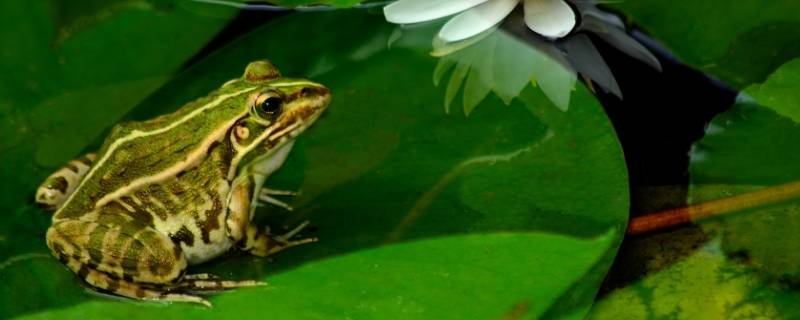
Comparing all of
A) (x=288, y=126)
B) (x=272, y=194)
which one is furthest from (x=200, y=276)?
(x=288, y=126)

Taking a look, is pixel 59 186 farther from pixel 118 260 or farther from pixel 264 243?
pixel 264 243

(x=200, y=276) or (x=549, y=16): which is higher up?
(x=549, y=16)

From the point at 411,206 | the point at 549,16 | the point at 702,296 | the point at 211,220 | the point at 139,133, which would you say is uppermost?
the point at 139,133

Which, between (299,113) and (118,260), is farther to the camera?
(299,113)

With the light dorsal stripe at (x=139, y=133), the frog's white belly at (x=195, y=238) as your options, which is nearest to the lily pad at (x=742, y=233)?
the frog's white belly at (x=195, y=238)

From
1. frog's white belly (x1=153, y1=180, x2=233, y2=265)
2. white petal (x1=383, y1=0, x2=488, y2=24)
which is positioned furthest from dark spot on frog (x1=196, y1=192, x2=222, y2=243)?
white petal (x1=383, y1=0, x2=488, y2=24)

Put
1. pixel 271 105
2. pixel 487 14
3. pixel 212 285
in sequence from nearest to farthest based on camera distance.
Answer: pixel 212 285
pixel 271 105
pixel 487 14
